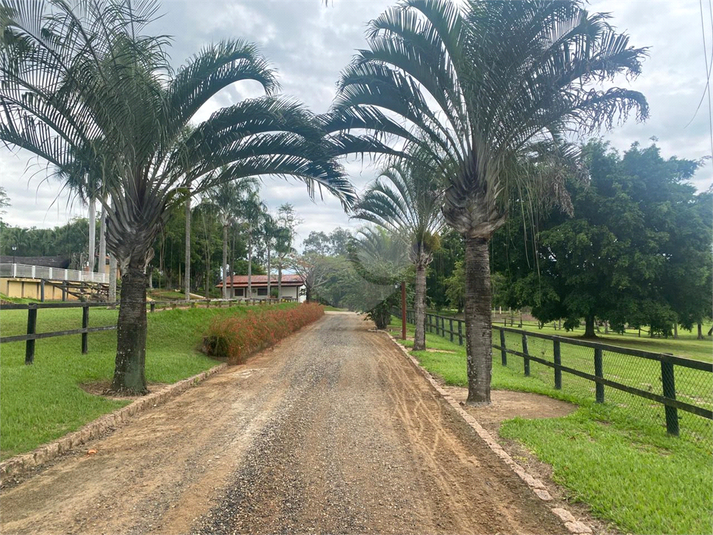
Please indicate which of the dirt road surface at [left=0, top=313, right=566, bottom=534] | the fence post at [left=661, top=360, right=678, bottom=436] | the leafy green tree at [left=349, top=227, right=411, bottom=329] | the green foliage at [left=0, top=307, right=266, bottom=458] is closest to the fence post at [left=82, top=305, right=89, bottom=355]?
the green foliage at [left=0, top=307, right=266, bottom=458]

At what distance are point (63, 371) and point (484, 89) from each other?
7640mm

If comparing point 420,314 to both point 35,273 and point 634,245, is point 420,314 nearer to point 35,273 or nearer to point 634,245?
point 634,245

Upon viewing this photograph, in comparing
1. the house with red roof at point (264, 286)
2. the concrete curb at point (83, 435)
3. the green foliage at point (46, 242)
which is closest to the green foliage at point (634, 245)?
the concrete curb at point (83, 435)

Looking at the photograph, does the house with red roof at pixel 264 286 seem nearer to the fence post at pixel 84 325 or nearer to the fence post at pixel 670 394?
the fence post at pixel 84 325

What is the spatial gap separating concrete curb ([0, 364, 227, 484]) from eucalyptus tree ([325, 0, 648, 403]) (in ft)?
15.6

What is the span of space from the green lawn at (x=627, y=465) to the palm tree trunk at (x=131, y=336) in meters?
5.35

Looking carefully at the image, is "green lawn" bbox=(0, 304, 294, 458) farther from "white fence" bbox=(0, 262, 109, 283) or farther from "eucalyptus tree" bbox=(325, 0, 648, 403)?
"white fence" bbox=(0, 262, 109, 283)

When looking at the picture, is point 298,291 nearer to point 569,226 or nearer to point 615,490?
point 569,226

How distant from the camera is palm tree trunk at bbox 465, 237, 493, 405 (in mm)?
6559

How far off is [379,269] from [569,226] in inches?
386

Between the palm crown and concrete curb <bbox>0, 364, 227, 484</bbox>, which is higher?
the palm crown

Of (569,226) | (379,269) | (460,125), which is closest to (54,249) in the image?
(379,269)

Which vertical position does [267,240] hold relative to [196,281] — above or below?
above

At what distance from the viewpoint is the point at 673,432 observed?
4.79 m
